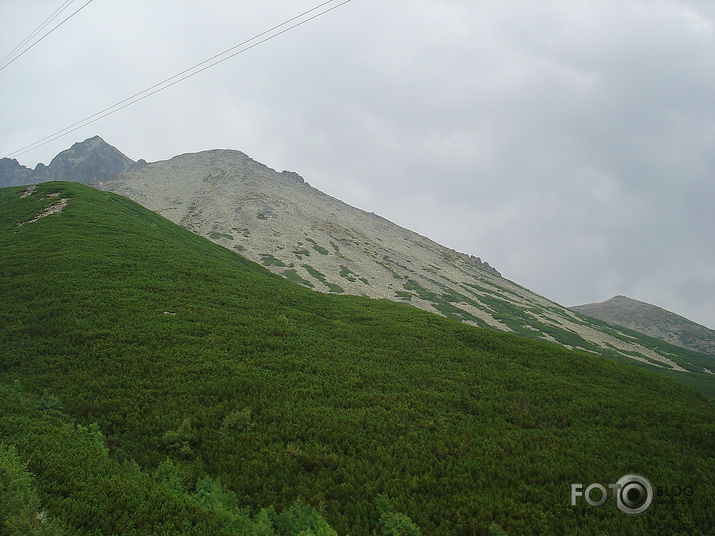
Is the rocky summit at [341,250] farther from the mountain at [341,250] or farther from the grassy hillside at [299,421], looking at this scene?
the grassy hillside at [299,421]

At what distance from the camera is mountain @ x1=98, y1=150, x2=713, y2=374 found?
69188 millimetres

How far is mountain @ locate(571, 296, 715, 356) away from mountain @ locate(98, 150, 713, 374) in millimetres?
44578

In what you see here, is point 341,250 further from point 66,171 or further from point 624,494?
point 66,171

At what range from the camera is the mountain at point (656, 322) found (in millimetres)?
124750

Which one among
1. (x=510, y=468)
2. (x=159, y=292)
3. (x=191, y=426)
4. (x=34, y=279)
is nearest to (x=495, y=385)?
(x=510, y=468)

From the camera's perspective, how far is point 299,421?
15258 millimetres

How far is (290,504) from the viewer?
1114 centimetres

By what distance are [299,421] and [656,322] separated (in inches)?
6919

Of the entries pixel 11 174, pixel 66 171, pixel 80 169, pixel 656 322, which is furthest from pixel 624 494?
pixel 11 174

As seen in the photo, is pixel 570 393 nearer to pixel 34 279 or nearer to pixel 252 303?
pixel 252 303

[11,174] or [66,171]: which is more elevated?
[66,171]

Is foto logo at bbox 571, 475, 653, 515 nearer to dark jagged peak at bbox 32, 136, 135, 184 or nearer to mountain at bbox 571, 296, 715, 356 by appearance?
mountain at bbox 571, 296, 715, 356

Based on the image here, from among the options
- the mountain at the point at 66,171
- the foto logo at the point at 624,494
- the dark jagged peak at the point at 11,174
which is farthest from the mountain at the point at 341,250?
the dark jagged peak at the point at 11,174

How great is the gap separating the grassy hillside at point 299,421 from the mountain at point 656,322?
13580cm
